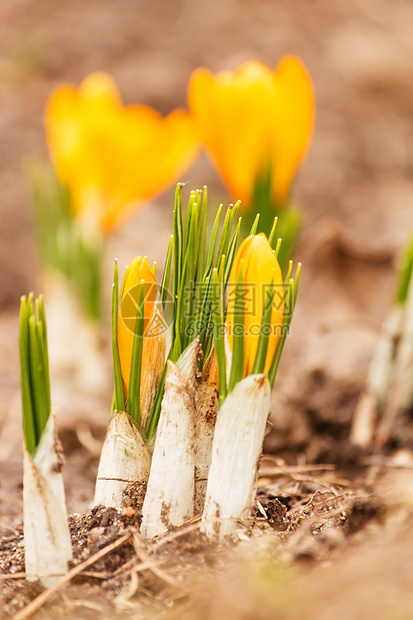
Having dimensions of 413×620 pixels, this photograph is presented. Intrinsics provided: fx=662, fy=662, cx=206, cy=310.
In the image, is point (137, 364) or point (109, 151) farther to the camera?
point (109, 151)

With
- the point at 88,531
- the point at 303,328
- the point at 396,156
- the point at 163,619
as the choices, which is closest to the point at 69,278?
the point at 303,328

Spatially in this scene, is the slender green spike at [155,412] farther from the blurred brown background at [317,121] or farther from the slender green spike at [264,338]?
the blurred brown background at [317,121]

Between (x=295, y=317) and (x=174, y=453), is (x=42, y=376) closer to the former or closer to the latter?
(x=174, y=453)

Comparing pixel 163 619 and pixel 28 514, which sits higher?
pixel 28 514

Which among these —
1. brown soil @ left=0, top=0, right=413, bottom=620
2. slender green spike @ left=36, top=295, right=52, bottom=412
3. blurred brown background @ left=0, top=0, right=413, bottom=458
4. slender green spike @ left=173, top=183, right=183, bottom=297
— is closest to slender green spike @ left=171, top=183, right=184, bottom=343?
slender green spike @ left=173, top=183, right=183, bottom=297

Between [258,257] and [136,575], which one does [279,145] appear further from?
[136,575]

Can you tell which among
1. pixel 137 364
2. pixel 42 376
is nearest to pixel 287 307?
pixel 137 364

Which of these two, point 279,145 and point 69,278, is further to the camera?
point 69,278
